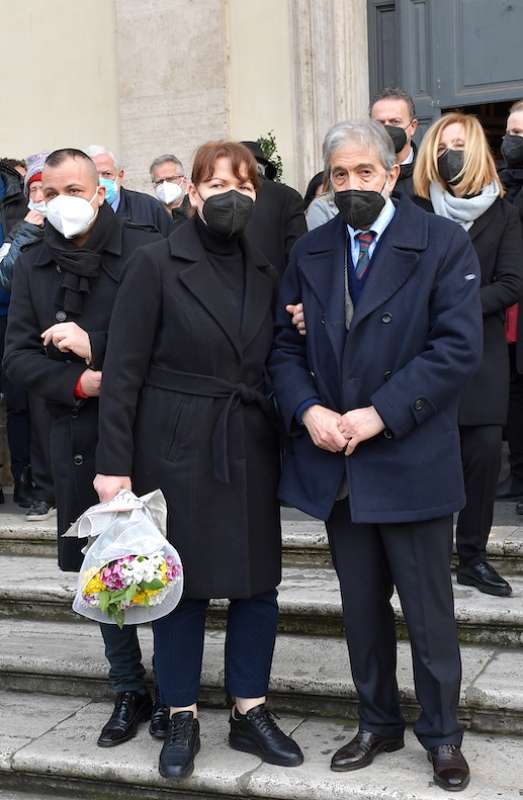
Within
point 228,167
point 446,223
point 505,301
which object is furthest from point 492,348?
point 228,167

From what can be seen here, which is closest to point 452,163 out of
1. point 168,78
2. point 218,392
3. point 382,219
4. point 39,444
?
point 382,219

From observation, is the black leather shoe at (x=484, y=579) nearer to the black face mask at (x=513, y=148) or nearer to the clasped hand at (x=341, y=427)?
the clasped hand at (x=341, y=427)

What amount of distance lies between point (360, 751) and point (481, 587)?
1.17 m

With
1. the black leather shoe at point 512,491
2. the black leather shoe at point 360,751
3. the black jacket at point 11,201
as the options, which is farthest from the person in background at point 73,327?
the black jacket at point 11,201

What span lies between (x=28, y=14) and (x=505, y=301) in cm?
535

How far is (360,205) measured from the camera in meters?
3.62

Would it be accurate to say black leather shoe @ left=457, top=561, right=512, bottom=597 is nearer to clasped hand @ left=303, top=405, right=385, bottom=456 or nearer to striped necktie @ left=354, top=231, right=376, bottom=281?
clasped hand @ left=303, top=405, right=385, bottom=456

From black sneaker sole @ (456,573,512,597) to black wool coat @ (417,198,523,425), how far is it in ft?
2.01

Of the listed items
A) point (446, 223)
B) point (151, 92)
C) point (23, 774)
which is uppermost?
point (151, 92)

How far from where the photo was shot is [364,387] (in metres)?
3.66

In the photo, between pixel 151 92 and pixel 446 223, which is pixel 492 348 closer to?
pixel 446 223

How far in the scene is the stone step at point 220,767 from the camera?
3.73 m

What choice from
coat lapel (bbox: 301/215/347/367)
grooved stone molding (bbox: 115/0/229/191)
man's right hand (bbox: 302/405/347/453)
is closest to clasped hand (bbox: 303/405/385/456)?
man's right hand (bbox: 302/405/347/453)

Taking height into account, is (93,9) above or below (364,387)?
above
